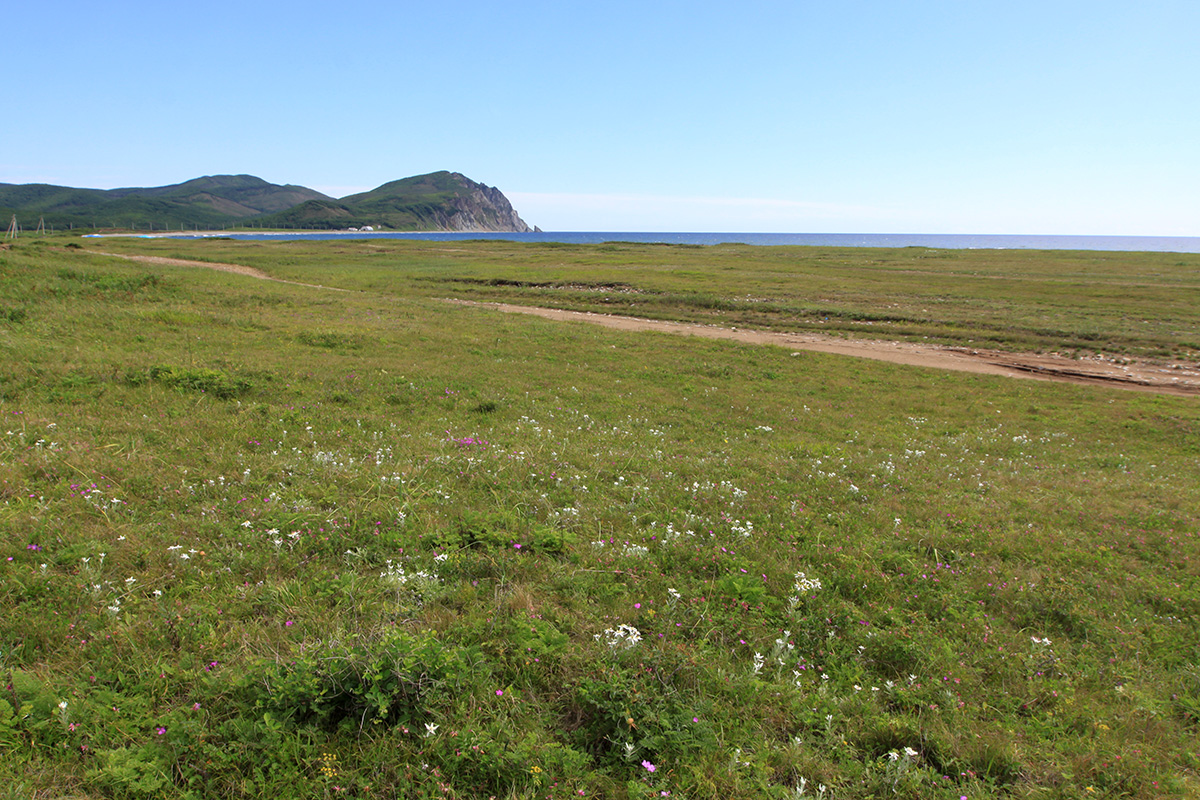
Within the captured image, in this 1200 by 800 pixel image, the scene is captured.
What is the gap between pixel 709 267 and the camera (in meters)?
77.6

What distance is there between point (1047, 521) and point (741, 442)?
6.14 metres

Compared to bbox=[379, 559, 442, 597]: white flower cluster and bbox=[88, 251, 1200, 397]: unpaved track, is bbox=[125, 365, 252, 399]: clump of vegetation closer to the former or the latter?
bbox=[379, 559, 442, 597]: white flower cluster

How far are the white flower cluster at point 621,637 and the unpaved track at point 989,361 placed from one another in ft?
90.4

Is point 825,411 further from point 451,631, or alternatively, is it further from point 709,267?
point 709,267

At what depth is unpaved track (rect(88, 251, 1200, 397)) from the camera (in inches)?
1043

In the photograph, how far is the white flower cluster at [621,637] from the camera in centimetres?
552

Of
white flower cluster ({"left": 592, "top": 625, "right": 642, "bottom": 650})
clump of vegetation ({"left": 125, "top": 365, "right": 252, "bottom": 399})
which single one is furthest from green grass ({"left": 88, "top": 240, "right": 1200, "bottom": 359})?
white flower cluster ({"left": 592, "top": 625, "right": 642, "bottom": 650})

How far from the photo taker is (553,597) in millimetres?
6438

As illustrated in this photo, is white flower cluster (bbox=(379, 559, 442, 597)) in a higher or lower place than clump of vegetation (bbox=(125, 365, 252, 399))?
lower

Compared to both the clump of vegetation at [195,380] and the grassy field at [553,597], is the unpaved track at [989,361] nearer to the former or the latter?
the grassy field at [553,597]

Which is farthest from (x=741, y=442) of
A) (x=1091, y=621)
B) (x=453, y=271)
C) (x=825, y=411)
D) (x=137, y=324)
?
(x=453, y=271)

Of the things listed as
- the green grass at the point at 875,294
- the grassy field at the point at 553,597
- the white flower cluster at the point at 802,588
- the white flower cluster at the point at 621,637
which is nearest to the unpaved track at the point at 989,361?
the green grass at the point at 875,294

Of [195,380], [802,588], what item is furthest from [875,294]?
[195,380]

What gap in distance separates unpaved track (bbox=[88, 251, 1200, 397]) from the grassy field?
1138 centimetres
